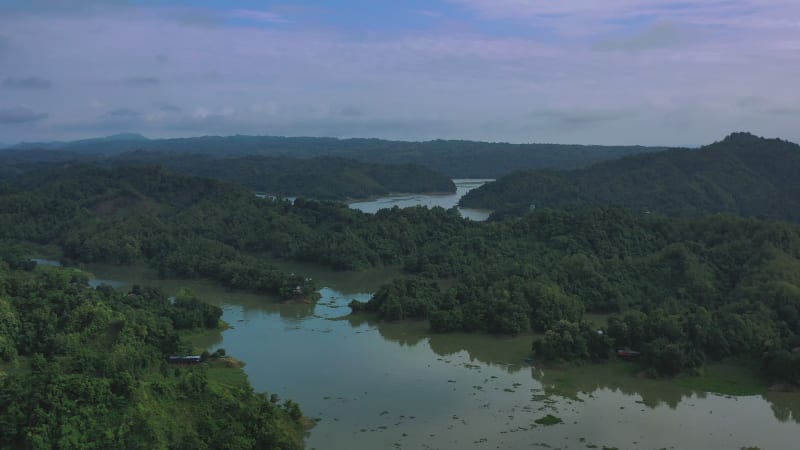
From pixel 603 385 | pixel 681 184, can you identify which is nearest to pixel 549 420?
pixel 603 385

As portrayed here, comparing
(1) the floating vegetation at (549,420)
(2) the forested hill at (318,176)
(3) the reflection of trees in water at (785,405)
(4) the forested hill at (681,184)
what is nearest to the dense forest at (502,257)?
(3) the reflection of trees in water at (785,405)

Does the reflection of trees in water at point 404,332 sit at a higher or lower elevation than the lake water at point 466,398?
higher

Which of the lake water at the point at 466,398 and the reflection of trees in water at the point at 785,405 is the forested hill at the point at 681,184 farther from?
the lake water at the point at 466,398

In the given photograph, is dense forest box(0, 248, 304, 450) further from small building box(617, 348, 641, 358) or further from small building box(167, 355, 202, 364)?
small building box(617, 348, 641, 358)

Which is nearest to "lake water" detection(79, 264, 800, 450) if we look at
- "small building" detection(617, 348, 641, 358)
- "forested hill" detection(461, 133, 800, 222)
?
"small building" detection(617, 348, 641, 358)

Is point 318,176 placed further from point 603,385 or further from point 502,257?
point 603,385
